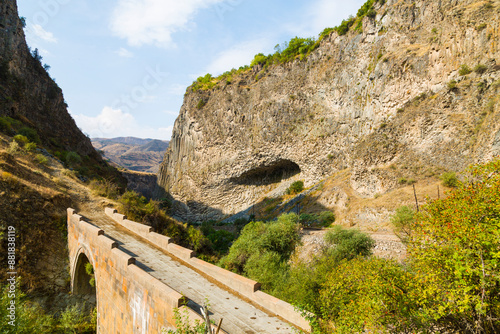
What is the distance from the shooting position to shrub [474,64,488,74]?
63.8 feet

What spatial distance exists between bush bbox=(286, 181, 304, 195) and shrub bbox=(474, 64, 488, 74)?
23.2 meters

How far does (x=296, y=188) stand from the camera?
3712 centimetres

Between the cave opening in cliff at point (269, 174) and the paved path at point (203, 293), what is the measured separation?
3224 cm

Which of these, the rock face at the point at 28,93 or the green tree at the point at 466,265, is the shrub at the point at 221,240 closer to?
the green tree at the point at 466,265

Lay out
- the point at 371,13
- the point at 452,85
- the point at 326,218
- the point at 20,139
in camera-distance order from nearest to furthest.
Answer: the point at 20,139
the point at 452,85
the point at 326,218
the point at 371,13

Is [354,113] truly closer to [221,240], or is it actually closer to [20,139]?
[221,240]

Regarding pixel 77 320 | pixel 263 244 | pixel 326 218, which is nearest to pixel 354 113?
pixel 326 218

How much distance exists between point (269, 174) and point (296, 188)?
360 inches

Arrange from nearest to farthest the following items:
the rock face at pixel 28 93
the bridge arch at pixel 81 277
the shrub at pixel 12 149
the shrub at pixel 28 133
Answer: the bridge arch at pixel 81 277 < the shrub at pixel 12 149 < the shrub at pixel 28 133 < the rock face at pixel 28 93

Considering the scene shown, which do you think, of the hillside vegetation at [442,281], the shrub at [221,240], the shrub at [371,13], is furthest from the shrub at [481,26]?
the shrub at [221,240]

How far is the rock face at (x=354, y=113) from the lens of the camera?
20.4 m

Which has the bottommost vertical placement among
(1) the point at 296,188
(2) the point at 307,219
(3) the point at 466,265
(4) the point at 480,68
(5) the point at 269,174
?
(2) the point at 307,219

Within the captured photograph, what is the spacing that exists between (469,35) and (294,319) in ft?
91.5

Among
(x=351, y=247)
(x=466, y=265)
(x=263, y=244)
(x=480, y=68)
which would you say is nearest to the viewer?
(x=466, y=265)
